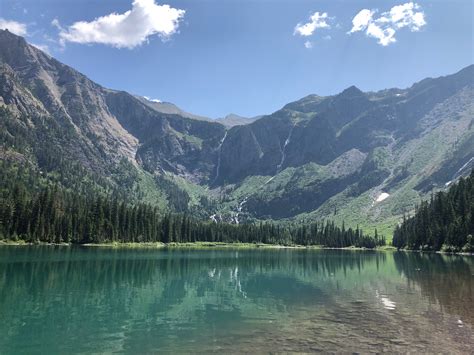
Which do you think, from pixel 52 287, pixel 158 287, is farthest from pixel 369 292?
pixel 52 287

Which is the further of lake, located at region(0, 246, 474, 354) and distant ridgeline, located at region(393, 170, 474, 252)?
distant ridgeline, located at region(393, 170, 474, 252)

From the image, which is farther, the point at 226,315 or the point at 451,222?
the point at 451,222

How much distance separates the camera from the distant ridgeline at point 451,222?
123062mm

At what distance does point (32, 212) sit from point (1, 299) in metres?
115

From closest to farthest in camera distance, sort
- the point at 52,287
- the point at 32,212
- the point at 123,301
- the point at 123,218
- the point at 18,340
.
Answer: the point at 18,340 < the point at 123,301 < the point at 52,287 < the point at 32,212 < the point at 123,218

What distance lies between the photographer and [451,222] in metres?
135

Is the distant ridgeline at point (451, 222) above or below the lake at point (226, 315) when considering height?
above

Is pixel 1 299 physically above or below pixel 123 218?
below

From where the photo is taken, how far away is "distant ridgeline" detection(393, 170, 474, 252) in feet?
404

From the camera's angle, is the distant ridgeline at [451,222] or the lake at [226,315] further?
the distant ridgeline at [451,222]

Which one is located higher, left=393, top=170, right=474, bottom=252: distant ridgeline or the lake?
left=393, top=170, right=474, bottom=252: distant ridgeline

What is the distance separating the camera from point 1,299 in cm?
3931

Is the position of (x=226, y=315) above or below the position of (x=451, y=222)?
below

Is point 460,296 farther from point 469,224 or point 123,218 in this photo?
point 123,218
